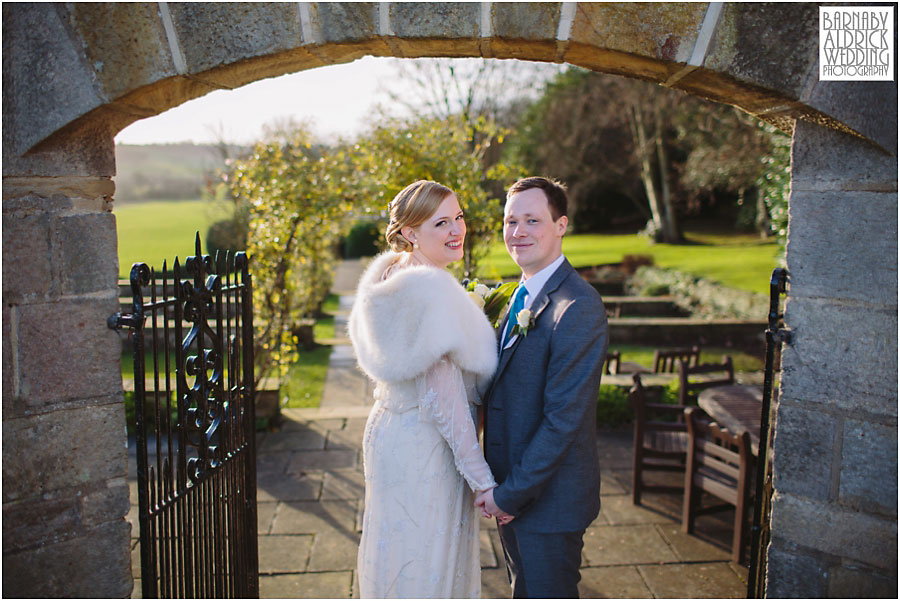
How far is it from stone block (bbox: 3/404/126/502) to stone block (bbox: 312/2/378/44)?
1.69 m

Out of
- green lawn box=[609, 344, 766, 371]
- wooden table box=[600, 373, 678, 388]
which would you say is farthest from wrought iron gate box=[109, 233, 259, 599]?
green lawn box=[609, 344, 766, 371]

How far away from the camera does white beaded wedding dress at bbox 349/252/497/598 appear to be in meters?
2.46

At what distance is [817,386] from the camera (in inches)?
106

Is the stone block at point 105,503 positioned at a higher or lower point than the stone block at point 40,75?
lower

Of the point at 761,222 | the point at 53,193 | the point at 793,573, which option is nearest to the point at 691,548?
the point at 793,573

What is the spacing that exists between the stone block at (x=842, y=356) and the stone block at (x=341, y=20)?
6.58 ft

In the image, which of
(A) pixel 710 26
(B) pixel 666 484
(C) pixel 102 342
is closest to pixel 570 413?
(A) pixel 710 26

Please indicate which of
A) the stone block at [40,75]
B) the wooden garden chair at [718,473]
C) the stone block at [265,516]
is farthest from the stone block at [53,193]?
the wooden garden chair at [718,473]

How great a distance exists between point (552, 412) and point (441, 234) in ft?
2.70

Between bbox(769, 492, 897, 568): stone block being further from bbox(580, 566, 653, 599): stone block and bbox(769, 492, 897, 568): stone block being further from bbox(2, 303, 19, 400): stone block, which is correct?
bbox(2, 303, 19, 400): stone block

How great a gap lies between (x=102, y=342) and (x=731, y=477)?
12.3 ft

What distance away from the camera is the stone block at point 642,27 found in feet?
7.92

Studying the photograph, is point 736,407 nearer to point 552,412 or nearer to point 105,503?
point 552,412

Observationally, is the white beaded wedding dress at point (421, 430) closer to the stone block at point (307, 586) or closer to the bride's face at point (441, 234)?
the bride's face at point (441, 234)
